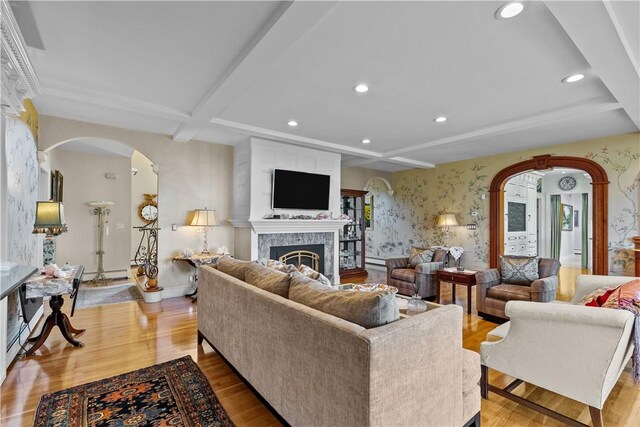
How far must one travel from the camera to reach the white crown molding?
1.75 metres

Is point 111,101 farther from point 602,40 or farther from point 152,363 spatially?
point 602,40

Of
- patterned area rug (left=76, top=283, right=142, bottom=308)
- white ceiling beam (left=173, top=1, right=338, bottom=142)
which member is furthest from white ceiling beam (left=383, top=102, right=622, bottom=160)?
patterned area rug (left=76, top=283, right=142, bottom=308)

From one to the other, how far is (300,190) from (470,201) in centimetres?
375

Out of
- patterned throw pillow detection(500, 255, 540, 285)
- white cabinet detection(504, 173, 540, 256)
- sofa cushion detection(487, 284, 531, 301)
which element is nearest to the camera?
sofa cushion detection(487, 284, 531, 301)

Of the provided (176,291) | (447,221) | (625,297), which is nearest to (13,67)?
(176,291)

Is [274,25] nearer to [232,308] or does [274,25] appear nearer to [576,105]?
[232,308]

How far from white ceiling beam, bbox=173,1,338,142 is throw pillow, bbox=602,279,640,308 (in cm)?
248

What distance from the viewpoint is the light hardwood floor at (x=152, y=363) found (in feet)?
6.52

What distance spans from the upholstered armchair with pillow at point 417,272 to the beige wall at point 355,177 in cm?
276

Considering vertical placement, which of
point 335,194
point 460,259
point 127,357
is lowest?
point 127,357

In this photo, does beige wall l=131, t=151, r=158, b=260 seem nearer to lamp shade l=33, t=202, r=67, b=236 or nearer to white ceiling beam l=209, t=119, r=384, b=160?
white ceiling beam l=209, t=119, r=384, b=160

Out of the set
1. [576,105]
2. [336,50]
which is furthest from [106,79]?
[576,105]

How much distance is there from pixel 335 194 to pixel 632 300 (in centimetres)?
461

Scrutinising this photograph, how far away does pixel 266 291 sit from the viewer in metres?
2.04
